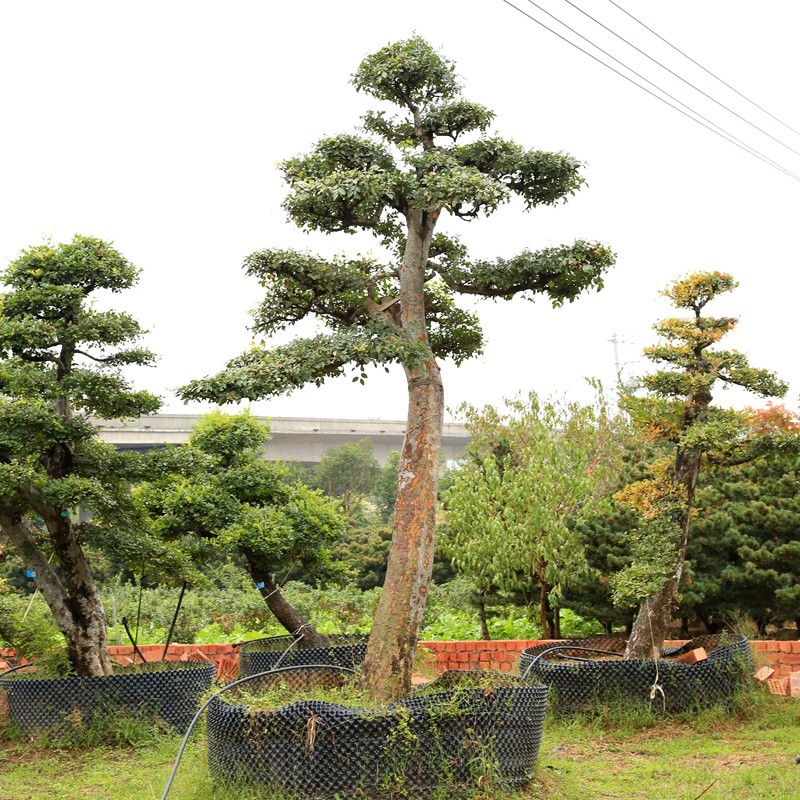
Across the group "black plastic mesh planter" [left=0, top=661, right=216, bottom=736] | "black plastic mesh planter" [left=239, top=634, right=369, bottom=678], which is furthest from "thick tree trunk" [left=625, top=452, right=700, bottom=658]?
"black plastic mesh planter" [left=0, top=661, right=216, bottom=736]

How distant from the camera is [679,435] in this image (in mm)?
7160

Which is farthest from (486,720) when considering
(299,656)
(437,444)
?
(299,656)

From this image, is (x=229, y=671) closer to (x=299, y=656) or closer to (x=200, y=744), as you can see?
(x=299, y=656)

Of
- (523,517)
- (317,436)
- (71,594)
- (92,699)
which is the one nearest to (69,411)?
(71,594)

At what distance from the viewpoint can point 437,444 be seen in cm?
550

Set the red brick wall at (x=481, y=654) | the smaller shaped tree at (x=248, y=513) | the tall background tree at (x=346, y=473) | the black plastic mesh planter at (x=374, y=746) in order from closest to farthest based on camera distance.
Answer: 1. the black plastic mesh planter at (x=374, y=746)
2. the smaller shaped tree at (x=248, y=513)
3. the red brick wall at (x=481, y=654)
4. the tall background tree at (x=346, y=473)

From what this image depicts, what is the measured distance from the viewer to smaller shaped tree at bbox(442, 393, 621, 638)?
28.4 feet

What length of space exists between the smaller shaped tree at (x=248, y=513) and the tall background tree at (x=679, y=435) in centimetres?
307

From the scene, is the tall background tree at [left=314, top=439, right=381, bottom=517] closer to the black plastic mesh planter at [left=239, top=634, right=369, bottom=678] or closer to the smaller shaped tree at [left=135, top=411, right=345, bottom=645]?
the smaller shaped tree at [left=135, top=411, right=345, bottom=645]

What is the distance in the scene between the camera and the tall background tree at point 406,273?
528 centimetres

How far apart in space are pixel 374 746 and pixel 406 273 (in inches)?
126

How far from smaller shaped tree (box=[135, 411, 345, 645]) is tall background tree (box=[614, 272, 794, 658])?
3.07 m

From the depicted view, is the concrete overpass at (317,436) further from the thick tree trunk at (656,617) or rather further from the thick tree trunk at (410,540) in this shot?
the thick tree trunk at (410,540)

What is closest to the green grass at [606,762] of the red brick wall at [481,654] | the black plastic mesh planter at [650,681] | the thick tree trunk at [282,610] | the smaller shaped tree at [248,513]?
the black plastic mesh planter at [650,681]
